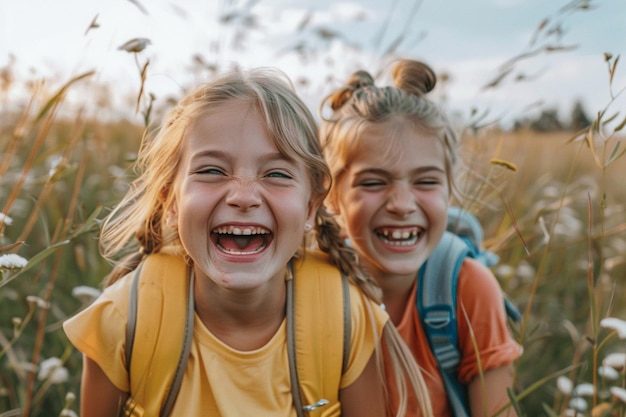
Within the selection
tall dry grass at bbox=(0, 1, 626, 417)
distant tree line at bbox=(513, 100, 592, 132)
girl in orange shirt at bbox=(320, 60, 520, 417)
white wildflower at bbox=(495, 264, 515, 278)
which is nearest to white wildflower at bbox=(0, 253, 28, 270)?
tall dry grass at bbox=(0, 1, 626, 417)

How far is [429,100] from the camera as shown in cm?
233

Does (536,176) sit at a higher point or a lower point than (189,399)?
higher

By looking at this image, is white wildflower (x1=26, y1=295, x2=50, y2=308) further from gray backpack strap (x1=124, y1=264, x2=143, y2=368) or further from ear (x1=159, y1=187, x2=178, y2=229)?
ear (x1=159, y1=187, x2=178, y2=229)

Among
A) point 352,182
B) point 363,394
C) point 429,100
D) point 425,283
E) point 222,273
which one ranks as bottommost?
point 363,394

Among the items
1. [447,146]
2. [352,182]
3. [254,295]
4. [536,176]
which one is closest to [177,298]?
[254,295]

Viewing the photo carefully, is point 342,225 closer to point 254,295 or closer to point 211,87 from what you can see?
point 254,295

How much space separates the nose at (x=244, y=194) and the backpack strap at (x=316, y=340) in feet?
1.14

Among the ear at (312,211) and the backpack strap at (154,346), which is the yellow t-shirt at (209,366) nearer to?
the backpack strap at (154,346)

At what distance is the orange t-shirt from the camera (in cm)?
209

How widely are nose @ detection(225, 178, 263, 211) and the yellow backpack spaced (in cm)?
33

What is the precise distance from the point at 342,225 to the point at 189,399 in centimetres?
86

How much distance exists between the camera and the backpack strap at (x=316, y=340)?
179 cm

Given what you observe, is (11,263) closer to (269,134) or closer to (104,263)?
(269,134)

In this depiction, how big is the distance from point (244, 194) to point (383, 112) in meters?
0.76
